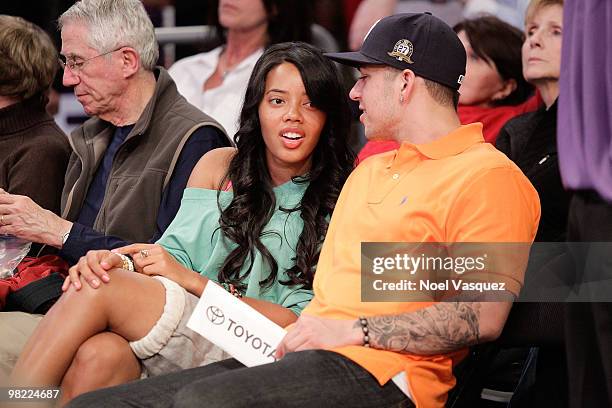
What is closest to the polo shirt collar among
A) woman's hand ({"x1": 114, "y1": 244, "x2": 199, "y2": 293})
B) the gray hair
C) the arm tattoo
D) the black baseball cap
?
the black baseball cap

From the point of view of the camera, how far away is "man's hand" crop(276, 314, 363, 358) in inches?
101

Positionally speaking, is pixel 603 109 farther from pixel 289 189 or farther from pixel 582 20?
pixel 289 189

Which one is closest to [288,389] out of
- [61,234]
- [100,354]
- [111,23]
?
[100,354]

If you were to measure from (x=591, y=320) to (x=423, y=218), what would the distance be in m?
0.61

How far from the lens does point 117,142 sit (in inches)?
158

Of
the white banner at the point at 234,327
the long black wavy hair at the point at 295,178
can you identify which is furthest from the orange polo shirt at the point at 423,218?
the long black wavy hair at the point at 295,178

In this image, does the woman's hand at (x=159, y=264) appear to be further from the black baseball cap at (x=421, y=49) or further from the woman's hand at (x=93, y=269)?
the black baseball cap at (x=421, y=49)

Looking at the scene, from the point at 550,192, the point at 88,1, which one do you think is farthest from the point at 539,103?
the point at 88,1

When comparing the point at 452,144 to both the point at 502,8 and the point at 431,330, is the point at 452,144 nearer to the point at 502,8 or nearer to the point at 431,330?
the point at 431,330

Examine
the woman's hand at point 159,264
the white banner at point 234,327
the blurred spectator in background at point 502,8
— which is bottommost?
the woman's hand at point 159,264

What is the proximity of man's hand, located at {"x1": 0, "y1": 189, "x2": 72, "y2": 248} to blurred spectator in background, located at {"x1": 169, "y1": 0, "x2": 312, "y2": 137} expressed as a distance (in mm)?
1306

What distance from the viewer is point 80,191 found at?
394cm

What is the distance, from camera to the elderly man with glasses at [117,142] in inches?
142

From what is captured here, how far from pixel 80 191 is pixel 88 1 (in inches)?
28.4
